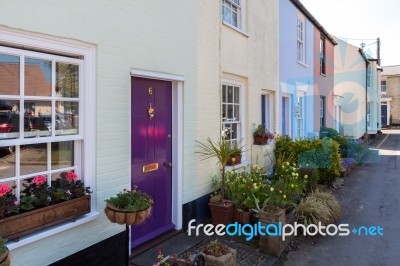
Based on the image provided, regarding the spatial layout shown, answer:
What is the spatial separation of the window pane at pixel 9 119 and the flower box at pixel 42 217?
0.83 m

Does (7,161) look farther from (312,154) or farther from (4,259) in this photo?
(312,154)

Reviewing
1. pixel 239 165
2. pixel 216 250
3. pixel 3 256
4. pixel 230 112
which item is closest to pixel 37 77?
pixel 3 256

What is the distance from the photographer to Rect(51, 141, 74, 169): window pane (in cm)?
397

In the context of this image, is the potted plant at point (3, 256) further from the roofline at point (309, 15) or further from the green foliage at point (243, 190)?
the roofline at point (309, 15)

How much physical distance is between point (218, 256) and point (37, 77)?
9.98 ft

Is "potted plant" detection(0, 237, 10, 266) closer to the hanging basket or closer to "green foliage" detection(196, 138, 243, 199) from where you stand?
the hanging basket

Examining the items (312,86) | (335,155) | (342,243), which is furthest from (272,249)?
(312,86)

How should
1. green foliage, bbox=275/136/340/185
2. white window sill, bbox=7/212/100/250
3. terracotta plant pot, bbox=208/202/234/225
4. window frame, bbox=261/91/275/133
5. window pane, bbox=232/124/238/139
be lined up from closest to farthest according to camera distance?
white window sill, bbox=7/212/100/250 < terracotta plant pot, bbox=208/202/234/225 < window pane, bbox=232/124/238/139 < green foliage, bbox=275/136/340/185 < window frame, bbox=261/91/275/133

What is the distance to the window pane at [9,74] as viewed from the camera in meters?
3.38

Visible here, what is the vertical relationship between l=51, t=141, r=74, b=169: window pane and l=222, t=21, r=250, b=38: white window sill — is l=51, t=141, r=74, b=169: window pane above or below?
below

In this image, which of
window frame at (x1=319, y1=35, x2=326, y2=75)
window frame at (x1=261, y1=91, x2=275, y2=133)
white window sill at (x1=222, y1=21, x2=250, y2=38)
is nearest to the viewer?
white window sill at (x1=222, y1=21, x2=250, y2=38)

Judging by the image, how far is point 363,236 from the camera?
6328 millimetres

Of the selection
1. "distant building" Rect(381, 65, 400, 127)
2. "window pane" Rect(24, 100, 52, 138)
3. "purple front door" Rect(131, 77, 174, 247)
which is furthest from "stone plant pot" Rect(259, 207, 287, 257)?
"distant building" Rect(381, 65, 400, 127)

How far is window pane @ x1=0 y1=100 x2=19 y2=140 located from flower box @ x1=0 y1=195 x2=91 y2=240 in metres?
0.83
